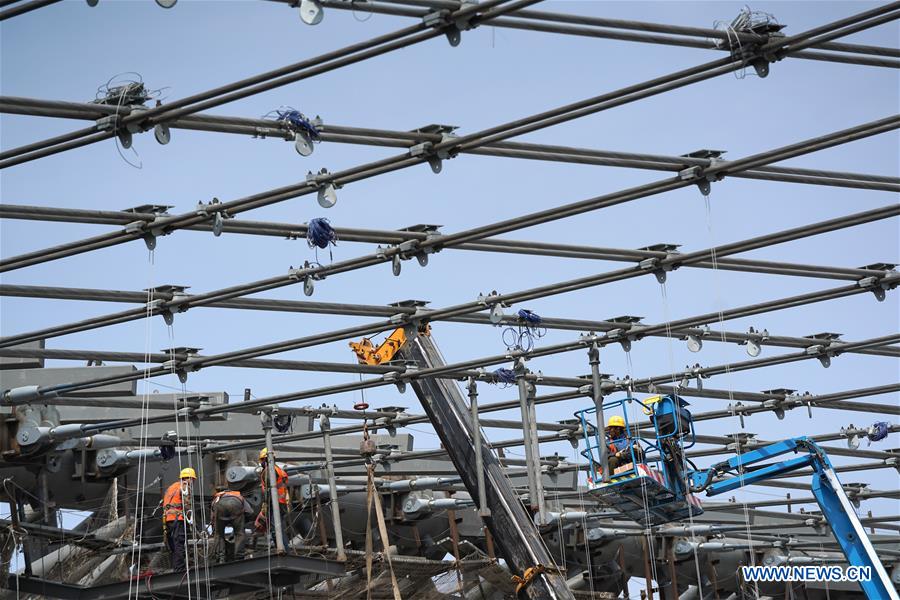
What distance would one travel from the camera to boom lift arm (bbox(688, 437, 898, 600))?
2039cm

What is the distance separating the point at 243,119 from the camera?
63.4ft

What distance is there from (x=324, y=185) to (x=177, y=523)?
7.90 metres

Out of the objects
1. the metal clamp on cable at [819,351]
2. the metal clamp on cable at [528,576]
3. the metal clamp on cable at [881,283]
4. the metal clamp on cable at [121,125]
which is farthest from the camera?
the metal clamp on cable at [819,351]

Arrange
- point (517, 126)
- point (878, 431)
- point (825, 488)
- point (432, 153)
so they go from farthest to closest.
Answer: point (878, 431) < point (825, 488) < point (432, 153) < point (517, 126)

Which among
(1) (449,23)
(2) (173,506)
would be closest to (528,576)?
(2) (173,506)

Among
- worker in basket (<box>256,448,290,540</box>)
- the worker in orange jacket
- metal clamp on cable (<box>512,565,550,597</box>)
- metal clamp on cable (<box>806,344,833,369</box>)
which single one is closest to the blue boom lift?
metal clamp on cable (<box>512,565,550,597</box>)

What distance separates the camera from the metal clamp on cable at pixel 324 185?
67.3ft

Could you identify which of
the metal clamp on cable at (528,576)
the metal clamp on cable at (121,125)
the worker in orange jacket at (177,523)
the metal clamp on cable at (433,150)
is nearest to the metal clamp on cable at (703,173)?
the metal clamp on cable at (433,150)

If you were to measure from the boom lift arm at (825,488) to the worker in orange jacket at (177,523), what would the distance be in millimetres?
8866

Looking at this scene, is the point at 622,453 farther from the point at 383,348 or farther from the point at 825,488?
the point at 383,348

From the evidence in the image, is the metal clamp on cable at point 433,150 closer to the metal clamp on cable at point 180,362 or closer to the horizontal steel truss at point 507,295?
the horizontal steel truss at point 507,295

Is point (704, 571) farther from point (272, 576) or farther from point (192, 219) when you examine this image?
point (192, 219)

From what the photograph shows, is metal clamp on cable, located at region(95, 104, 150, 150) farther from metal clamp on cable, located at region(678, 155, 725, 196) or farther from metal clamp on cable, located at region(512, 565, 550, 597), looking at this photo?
metal clamp on cable, located at region(512, 565, 550, 597)

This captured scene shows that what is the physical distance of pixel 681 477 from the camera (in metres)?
22.9
